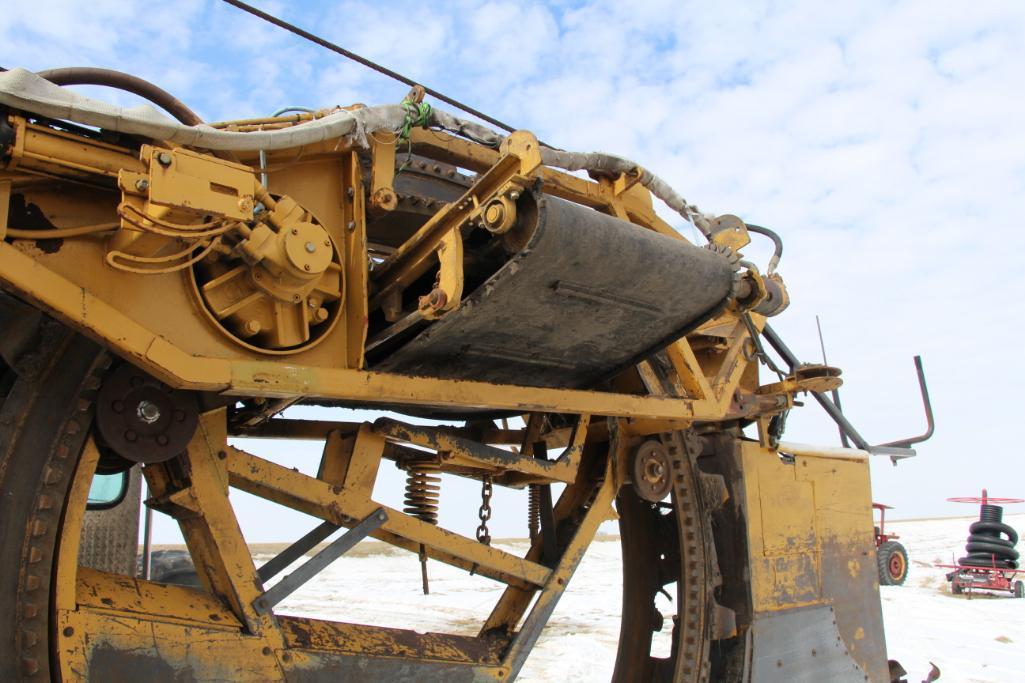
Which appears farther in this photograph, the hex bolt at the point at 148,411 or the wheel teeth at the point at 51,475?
the hex bolt at the point at 148,411

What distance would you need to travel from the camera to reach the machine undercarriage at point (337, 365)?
2.65 metres

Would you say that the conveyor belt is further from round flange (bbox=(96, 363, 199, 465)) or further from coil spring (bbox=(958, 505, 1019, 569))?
coil spring (bbox=(958, 505, 1019, 569))

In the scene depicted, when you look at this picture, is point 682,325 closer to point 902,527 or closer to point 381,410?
point 381,410

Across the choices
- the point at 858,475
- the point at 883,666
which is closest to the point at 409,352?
the point at 858,475

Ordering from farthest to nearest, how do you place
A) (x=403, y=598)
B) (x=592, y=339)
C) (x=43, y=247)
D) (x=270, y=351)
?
(x=403, y=598) → (x=592, y=339) → (x=270, y=351) → (x=43, y=247)

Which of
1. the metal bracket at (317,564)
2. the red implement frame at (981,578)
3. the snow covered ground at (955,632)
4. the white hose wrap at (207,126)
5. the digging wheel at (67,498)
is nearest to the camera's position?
the white hose wrap at (207,126)

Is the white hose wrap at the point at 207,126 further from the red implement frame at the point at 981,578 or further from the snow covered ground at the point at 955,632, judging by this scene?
the red implement frame at the point at 981,578

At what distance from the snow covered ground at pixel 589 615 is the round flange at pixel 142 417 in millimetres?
4894

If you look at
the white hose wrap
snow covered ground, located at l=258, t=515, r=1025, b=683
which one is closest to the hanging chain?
the white hose wrap

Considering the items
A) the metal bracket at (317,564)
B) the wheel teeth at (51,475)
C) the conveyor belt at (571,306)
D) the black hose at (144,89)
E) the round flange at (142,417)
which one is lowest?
the metal bracket at (317,564)

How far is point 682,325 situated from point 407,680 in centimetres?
190

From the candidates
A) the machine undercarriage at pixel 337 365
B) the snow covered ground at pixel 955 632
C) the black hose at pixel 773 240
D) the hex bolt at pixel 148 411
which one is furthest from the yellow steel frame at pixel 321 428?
the snow covered ground at pixel 955 632

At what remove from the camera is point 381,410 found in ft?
14.5

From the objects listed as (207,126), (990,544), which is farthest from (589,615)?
(207,126)
